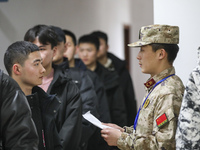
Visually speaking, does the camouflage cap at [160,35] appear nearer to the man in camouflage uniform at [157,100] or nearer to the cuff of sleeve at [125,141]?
the man in camouflage uniform at [157,100]

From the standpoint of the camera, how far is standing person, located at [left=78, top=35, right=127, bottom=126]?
14.9ft

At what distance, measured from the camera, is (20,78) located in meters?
2.48

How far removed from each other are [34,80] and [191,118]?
1.17 meters

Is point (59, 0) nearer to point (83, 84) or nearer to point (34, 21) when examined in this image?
point (34, 21)

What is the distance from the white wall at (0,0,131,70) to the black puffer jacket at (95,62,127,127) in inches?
37.1

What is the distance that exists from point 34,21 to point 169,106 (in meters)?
2.29

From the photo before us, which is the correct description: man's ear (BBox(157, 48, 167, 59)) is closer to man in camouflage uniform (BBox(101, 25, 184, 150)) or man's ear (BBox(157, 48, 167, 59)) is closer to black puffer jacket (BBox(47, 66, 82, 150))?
man in camouflage uniform (BBox(101, 25, 184, 150))

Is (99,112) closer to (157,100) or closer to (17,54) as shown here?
(17,54)

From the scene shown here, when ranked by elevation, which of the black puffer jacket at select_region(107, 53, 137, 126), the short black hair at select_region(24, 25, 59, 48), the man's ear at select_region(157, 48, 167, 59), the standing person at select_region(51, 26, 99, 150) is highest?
the short black hair at select_region(24, 25, 59, 48)

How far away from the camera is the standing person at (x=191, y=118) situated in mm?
1834

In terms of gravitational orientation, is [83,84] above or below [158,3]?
below

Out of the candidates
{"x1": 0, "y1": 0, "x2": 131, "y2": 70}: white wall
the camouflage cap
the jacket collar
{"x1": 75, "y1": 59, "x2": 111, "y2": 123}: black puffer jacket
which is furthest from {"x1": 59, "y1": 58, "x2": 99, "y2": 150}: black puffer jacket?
the camouflage cap

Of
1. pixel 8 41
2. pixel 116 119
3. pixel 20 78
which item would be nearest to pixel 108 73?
pixel 116 119

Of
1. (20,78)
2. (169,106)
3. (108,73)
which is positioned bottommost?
(108,73)
